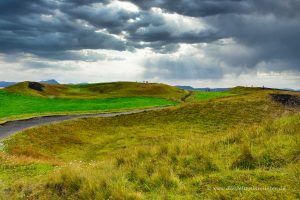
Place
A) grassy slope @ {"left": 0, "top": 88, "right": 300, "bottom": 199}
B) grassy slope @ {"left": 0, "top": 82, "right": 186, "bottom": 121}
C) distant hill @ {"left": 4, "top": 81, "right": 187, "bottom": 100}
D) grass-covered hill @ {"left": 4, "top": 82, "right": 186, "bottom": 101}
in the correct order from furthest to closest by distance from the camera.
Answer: distant hill @ {"left": 4, "top": 81, "right": 187, "bottom": 100} → grass-covered hill @ {"left": 4, "top": 82, "right": 186, "bottom": 101} → grassy slope @ {"left": 0, "top": 82, "right": 186, "bottom": 121} → grassy slope @ {"left": 0, "top": 88, "right": 300, "bottom": 199}

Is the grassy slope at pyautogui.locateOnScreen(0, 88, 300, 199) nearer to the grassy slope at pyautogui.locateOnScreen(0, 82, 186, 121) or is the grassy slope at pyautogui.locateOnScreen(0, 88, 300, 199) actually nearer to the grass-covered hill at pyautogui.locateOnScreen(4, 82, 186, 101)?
the grassy slope at pyautogui.locateOnScreen(0, 82, 186, 121)

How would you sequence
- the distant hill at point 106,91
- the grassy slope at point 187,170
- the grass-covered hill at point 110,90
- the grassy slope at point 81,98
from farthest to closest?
the distant hill at point 106,91 < the grass-covered hill at point 110,90 < the grassy slope at point 81,98 < the grassy slope at point 187,170

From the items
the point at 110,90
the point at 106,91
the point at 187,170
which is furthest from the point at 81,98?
the point at 187,170

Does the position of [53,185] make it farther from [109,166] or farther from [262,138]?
[262,138]

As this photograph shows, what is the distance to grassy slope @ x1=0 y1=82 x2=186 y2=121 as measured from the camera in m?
65.9

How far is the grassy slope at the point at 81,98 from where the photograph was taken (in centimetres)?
6588

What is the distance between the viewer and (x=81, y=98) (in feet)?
334

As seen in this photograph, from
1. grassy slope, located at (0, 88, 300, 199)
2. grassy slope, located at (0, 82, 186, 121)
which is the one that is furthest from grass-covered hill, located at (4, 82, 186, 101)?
grassy slope, located at (0, 88, 300, 199)

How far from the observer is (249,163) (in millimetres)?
11391

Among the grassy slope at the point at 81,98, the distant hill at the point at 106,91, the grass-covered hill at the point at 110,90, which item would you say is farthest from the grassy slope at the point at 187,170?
the distant hill at the point at 106,91

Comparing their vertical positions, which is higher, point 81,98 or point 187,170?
point 187,170

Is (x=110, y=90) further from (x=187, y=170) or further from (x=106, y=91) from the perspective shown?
(x=187, y=170)

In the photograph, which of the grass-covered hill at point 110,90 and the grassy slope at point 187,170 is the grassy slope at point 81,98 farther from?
the grassy slope at point 187,170

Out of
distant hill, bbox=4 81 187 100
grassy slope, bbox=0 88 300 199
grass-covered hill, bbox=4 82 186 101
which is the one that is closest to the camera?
grassy slope, bbox=0 88 300 199
